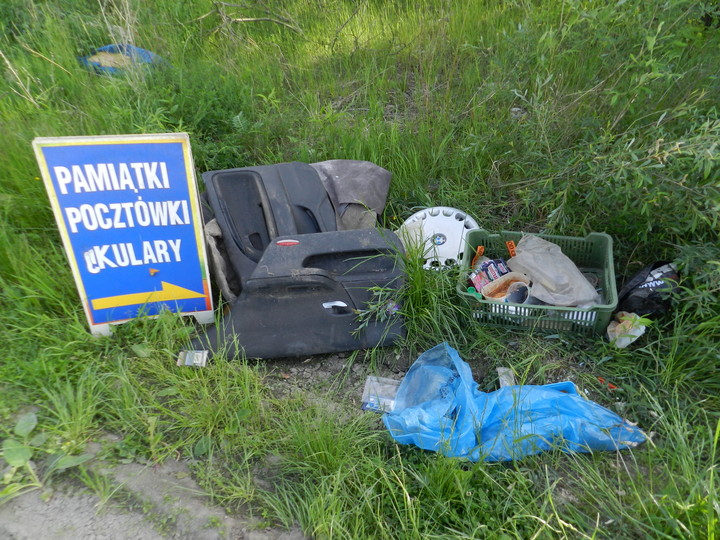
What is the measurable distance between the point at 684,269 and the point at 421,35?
2.58 meters

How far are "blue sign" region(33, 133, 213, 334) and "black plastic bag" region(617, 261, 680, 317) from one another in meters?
2.01

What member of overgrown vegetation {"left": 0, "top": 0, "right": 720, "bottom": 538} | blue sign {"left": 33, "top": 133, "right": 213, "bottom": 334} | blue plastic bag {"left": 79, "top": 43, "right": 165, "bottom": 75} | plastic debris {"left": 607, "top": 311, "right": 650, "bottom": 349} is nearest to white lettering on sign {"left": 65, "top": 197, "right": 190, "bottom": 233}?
blue sign {"left": 33, "top": 133, "right": 213, "bottom": 334}

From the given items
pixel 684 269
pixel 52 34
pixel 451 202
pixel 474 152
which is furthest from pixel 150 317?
pixel 52 34

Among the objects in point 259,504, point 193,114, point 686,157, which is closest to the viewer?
point 259,504

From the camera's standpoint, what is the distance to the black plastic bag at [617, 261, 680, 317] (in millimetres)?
2504

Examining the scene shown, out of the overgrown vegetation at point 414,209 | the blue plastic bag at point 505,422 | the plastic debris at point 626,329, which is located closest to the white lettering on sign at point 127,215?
the overgrown vegetation at point 414,209

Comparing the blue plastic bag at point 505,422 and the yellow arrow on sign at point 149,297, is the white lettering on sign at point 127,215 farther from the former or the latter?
the blue plastic bag at point 505,422

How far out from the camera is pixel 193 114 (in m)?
3.52

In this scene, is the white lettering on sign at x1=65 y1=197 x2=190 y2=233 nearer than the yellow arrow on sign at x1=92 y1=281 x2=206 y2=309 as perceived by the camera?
Yes

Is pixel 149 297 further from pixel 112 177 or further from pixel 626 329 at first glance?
pixel 626 329

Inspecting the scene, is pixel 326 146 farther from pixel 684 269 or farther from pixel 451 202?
pixel 684 269

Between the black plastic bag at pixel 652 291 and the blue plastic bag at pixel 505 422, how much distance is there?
55cm

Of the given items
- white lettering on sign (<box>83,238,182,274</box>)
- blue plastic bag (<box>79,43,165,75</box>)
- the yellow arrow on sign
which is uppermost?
blue plastic bag (<box>79,43,165,75</box>)

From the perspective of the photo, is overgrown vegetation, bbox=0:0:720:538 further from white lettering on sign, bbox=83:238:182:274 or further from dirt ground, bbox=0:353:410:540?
white lettering on sign, bbox=83:238:182:274
